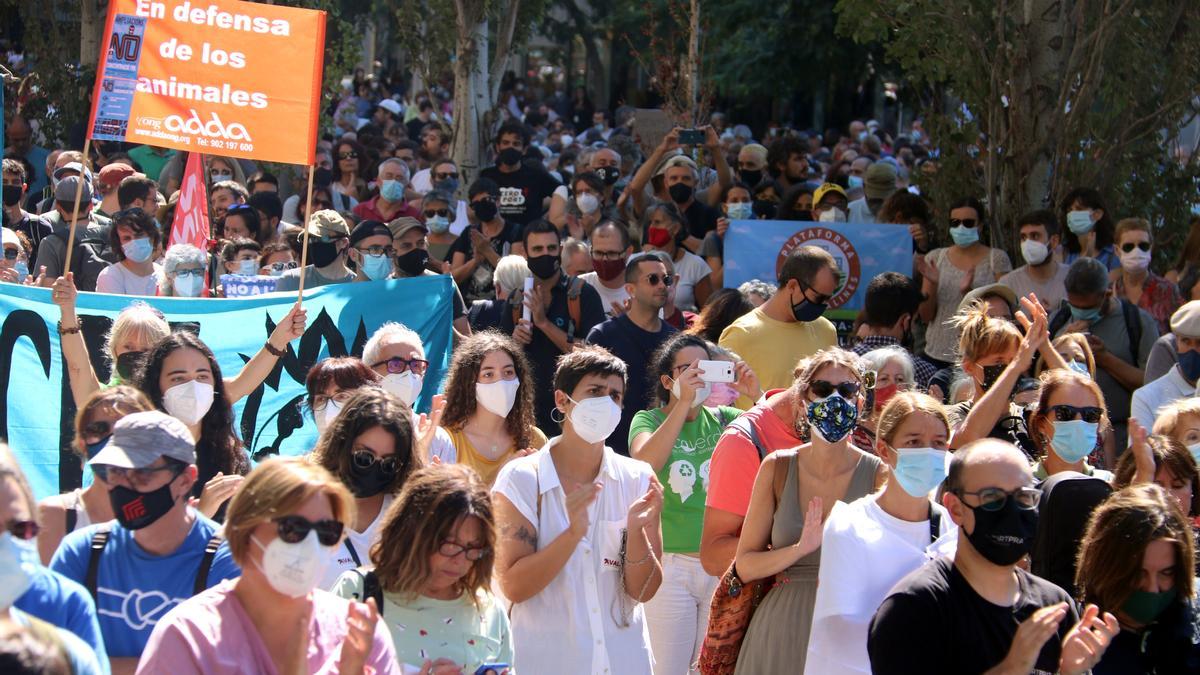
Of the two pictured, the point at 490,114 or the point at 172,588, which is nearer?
the point at 172,588

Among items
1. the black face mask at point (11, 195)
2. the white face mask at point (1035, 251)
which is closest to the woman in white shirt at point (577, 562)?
the white face mask at point (1035, 251)

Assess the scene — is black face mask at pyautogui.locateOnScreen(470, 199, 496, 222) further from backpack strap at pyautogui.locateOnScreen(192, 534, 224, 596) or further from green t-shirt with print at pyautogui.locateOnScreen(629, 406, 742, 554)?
backpack strap at pyautogui.locateOnScreen(192, 534, 224, 596)

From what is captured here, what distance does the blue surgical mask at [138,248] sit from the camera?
28.1ft

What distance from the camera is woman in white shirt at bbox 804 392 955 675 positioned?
14.6ft

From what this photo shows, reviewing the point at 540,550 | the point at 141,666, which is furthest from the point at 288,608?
the point at 540,550

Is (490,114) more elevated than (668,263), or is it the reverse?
(490,114)

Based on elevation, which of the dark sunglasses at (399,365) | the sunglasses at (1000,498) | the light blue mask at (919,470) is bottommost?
the dark sunglasses at (399,365)

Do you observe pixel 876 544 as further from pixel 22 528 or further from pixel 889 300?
pixel 889 300

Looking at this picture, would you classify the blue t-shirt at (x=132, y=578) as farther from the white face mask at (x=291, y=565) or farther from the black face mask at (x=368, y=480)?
the black face mask at (x=368, y=480)

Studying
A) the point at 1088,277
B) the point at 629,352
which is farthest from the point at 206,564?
the point at 1088,277

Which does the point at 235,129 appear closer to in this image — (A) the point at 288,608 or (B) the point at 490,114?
(A) the point at 288,608

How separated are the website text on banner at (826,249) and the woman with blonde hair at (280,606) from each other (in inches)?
248

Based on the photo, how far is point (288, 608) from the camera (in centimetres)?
360

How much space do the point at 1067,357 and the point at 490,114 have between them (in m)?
10.0
